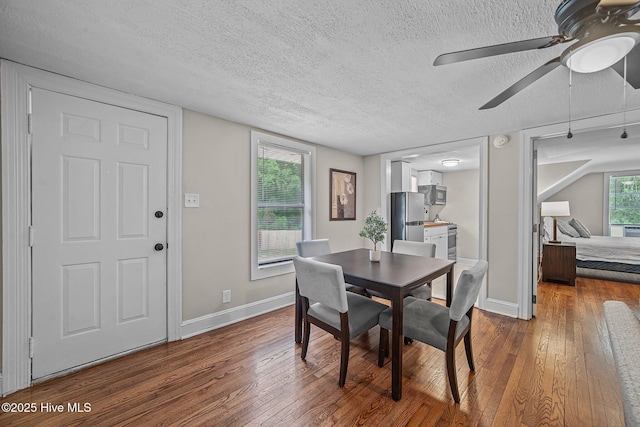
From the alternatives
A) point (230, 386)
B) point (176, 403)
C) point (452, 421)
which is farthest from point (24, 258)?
point (452, 421)

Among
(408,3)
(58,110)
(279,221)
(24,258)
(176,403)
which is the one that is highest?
(408,3)

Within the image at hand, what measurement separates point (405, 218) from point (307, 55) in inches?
149

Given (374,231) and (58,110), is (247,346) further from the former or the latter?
(58,110)

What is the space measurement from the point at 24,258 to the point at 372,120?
3047mm

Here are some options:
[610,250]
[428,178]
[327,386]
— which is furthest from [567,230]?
[327,386]

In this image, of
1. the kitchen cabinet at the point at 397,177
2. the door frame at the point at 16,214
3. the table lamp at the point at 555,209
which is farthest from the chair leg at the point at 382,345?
the table lamp at the point at 555,209

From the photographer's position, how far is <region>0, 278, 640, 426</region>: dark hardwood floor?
5.22 feet

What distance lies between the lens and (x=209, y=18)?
52.9 inches

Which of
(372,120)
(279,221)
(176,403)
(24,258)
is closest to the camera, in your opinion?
(176,403)

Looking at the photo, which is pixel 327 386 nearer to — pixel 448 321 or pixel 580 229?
pixel 448 321

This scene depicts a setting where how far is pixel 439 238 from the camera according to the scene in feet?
18.5

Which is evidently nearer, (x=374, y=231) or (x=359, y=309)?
(x=359, y=309)

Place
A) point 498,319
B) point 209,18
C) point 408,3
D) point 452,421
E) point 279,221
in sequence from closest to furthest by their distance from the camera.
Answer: point 408,3
point 209,18
point 452,421
point 498,319
point 279,221

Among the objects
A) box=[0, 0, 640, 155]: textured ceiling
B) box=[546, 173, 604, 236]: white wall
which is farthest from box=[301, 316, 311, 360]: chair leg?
box=[546, 173, 604, 236]: white wall
